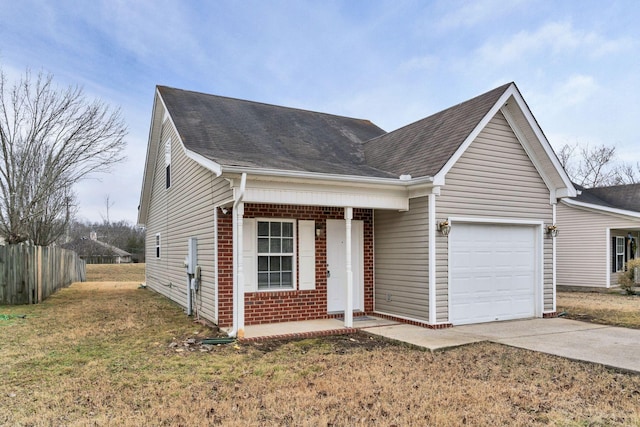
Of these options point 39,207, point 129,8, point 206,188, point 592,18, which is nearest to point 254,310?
point 206,188

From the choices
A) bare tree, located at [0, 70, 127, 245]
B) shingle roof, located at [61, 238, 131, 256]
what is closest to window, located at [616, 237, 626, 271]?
bare tree, located at [0, 70, 127, 245]

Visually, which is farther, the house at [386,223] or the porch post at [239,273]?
the house at [386,223]

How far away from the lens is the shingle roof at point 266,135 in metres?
8.91

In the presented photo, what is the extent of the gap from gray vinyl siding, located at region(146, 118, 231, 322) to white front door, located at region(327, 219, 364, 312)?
249 centimetres

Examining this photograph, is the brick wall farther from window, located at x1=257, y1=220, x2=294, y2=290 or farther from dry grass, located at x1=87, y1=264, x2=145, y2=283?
dry grass, located at x1=87, y1=264, x2=145, y2=283

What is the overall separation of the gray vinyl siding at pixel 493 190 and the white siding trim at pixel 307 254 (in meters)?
2.54

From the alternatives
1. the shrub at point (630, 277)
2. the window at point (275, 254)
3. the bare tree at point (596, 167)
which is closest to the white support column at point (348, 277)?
the window at point (275, 254)

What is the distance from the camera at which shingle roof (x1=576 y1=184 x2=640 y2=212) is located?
1883 centimetres

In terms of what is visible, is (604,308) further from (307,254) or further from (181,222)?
(181,222)

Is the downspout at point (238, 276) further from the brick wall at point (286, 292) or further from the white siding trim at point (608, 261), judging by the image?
the white siding trim at point (608, 261)

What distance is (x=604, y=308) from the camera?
36.8 ft

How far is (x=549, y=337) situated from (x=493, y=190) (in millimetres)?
3128

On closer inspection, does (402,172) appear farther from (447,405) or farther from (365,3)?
(365,3)

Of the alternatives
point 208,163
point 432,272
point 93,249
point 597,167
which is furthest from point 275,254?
point 93,249
